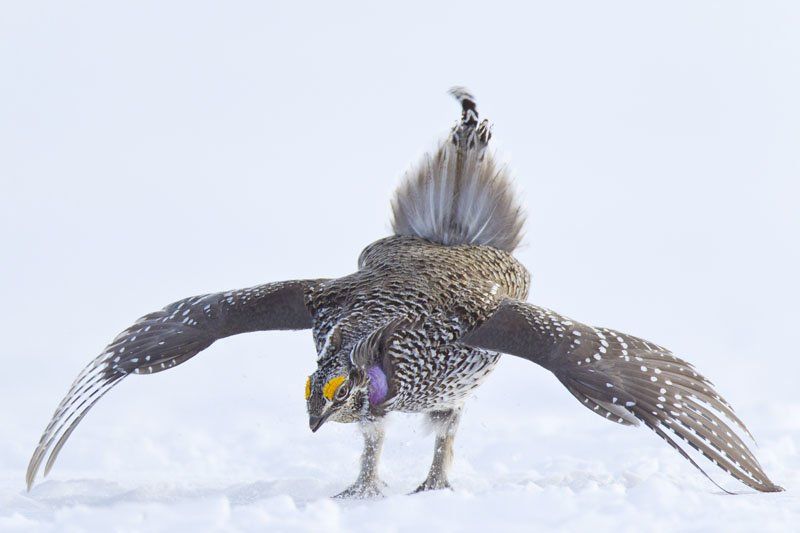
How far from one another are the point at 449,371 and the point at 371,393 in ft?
2.42

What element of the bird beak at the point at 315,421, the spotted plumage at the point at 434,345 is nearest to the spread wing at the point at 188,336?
the spotted plumage at the point at 434,345

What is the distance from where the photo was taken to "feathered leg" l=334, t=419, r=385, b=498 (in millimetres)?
8859

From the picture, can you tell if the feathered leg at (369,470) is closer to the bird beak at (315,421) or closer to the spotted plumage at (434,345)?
the spotted plumage at (434,345)

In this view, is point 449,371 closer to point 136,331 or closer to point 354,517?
point 354,517

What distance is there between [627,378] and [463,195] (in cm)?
295

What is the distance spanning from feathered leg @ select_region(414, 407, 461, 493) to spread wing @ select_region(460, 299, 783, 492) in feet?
4.17

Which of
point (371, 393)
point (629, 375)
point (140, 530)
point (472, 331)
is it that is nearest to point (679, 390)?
point (629, 375)

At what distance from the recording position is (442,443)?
8969 millimetres

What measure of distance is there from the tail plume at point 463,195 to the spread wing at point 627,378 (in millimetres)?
1872

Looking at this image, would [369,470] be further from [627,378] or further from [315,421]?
[627,378]

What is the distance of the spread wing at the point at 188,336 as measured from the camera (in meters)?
8.58

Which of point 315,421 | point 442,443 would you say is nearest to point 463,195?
point 442,443

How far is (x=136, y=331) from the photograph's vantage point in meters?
9.03

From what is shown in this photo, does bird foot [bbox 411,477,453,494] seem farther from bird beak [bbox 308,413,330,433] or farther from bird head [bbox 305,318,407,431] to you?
bird beak [bbox 308,413,330,433]
